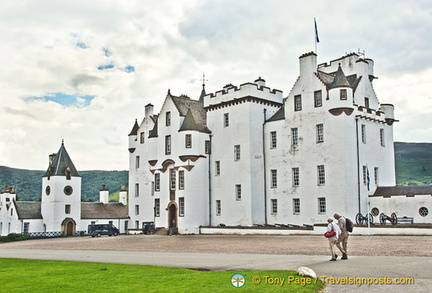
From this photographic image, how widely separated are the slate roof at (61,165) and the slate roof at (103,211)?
210 inches

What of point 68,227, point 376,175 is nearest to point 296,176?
point 376,175

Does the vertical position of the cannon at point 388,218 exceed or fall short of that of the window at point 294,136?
it falls short

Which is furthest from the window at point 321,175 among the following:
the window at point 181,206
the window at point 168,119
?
the window at point 168,119

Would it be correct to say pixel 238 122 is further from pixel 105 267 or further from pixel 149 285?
pixel 149 285

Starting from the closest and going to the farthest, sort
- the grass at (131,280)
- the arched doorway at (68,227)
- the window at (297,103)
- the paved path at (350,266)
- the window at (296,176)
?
1. the paved path at (350,266)
2. the grass at (131,280)
3. the window at (296,176)
4. the window at (297,103)
5. the arched doorway at (68,227)

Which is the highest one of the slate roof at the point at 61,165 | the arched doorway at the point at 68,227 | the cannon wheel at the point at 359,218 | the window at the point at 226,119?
the window at the point at 226,119

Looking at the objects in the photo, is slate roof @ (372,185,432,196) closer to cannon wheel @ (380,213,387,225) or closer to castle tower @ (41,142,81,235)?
cannon wheel @ (380,213,387,225)

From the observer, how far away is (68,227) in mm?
61906

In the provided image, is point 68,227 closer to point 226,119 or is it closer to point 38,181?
point 226,119

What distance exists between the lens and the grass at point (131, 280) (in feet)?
43.0

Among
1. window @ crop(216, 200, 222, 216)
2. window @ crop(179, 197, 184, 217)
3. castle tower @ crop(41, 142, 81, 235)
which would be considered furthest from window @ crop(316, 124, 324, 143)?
castle tower @ crop(41, 142, 81, 235)

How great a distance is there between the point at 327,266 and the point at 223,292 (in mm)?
6048

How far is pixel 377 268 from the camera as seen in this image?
16234 millimetres
